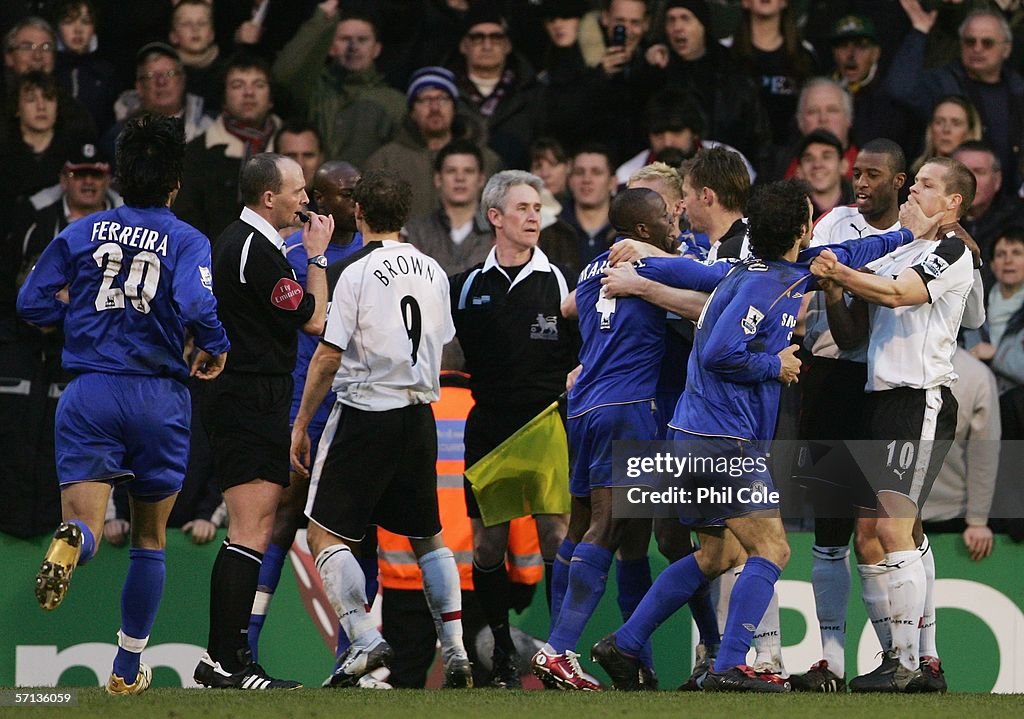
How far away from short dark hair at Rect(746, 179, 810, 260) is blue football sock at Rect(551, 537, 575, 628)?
6.13 ft

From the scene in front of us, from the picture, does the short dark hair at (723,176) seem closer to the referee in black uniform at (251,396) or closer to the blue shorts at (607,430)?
the blue shorts at (607,430)

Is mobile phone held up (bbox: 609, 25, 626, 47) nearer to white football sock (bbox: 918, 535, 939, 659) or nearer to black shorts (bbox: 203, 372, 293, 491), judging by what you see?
black shorts (bbox: 203, 372, 293, 491)

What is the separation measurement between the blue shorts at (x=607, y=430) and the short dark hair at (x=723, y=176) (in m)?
1.08

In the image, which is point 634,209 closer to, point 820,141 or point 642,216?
point 642,216

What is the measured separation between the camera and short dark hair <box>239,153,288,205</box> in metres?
7.77

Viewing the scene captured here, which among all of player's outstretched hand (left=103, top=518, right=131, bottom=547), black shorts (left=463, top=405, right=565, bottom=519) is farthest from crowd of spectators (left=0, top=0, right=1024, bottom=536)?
black shorts (left=463, top=405, right=565, bottom=519)

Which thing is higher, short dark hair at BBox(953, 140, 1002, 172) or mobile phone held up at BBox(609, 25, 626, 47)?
mobile phone held up at BBox(609, 25, 626, 47)

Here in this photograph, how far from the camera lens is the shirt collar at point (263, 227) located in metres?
7.71

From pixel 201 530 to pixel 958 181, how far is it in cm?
470

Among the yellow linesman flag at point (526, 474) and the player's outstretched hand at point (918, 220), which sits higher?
the player's outstretched hand at point (918, 220)

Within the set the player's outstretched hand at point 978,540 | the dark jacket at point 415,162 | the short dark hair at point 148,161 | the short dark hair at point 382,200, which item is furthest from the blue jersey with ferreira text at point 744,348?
the dark jacket at point 415,162

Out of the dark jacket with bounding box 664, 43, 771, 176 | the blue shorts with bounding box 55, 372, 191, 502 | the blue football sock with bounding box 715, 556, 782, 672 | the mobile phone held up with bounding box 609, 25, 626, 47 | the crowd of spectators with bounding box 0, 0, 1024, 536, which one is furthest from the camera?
the mobile phone held up with bounding box 609, 25, 626, 47

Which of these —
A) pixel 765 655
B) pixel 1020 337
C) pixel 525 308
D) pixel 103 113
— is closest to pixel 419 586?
pixel 525 308

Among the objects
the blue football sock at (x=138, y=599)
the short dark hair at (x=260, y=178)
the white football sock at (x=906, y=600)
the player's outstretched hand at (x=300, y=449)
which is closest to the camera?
the blue football sock at (x=138, y=599)
